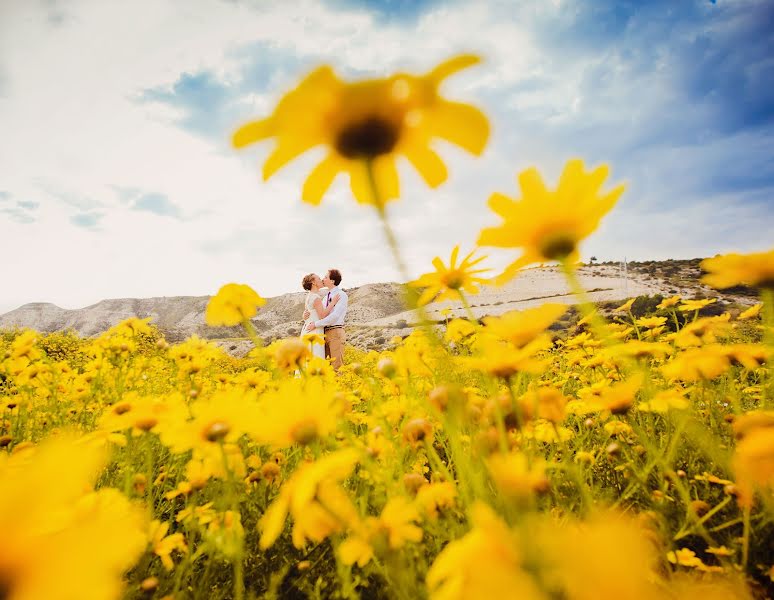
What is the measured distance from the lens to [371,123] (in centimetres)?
52

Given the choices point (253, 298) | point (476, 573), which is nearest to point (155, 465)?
point (253, 298)

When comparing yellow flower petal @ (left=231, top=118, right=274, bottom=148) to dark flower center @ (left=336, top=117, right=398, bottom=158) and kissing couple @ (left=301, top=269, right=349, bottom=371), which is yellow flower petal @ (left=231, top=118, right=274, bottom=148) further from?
kissing couple @ (left=301, top=269, right=349, bottom=371)

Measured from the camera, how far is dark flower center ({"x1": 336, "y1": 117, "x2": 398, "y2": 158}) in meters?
0.52

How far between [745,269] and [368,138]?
951 mm

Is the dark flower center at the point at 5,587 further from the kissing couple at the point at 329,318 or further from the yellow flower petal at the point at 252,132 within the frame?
the kissing couple at the point at 329,318

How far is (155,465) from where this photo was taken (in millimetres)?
1921

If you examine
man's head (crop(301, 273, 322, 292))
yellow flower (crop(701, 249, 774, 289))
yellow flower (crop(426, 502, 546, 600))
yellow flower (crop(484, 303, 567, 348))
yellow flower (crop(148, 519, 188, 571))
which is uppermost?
man's head (crop(301, 273, 322, 292))

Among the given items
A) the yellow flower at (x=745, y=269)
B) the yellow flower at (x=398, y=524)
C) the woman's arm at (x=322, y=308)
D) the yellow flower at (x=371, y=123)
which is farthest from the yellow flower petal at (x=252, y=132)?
the woman's arm at (x=322, y=308)

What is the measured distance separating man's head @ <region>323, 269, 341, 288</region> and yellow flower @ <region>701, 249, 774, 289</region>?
550 cm

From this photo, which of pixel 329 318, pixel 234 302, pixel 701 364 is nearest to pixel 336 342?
pixel 329 318

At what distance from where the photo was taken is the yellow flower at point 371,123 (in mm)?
489

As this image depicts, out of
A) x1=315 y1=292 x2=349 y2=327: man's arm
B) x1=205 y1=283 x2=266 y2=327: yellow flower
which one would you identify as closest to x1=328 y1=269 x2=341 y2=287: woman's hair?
x1=315 y1=292 x2=349 y2=327: man's arm

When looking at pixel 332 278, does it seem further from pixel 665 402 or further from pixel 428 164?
pixel 428 164

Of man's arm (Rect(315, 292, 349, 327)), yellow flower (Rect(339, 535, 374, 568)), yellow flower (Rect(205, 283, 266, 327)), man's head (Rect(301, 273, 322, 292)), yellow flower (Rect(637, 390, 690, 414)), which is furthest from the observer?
man's head (Rect(301, 273, 322, 292))
